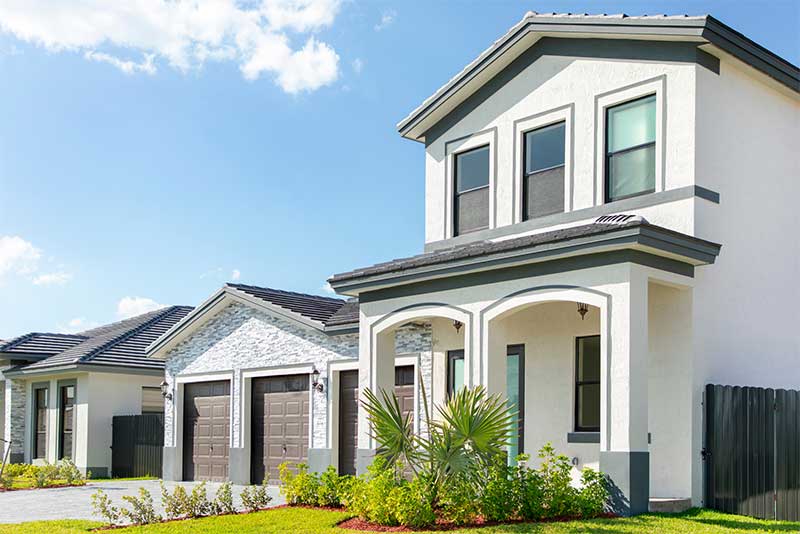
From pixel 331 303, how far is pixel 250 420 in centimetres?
351

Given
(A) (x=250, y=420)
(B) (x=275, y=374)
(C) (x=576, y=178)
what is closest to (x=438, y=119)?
(C) (x=576, y=178)

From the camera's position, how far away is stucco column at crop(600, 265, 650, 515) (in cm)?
1223

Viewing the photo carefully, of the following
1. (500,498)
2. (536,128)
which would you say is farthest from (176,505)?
(536,128)

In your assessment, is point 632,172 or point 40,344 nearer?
point 632,172

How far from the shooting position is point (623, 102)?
15.3 meters

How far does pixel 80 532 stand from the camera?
1316cm

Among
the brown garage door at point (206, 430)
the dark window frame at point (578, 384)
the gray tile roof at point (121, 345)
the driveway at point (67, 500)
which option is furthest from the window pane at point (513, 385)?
the gray tile roof at point (121, 345)

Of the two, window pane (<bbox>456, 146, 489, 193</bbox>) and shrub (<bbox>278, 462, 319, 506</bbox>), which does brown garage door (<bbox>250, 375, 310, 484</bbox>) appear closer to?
shrub (<bbox>278, 462, 319, 506</bbox>)

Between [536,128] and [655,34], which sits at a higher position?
[655,34]

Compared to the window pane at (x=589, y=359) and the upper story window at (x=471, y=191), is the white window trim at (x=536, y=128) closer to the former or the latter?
the upper story window at (x=471, y=191)

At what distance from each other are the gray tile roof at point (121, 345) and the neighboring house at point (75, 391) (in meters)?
0.03

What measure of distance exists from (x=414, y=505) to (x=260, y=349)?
10.8 metres

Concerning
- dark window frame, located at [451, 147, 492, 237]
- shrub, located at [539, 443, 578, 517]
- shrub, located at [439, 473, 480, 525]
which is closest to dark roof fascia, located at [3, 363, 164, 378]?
dark window frame, located at [451, 147, 492, 237]

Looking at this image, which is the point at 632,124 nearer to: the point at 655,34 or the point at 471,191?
the point at 655,34
